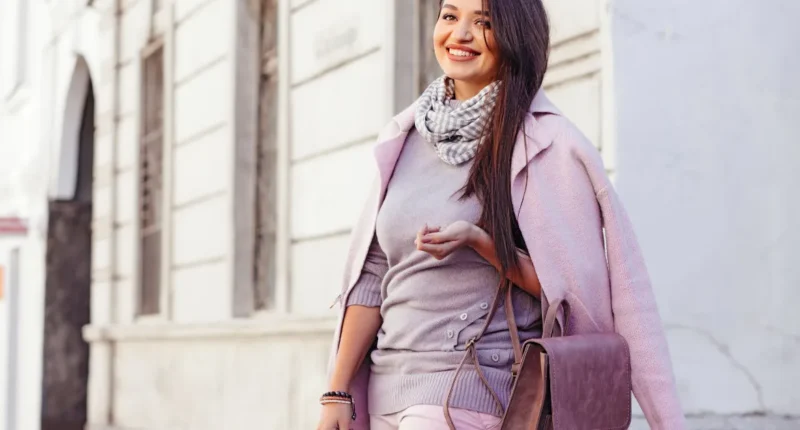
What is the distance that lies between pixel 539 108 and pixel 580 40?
6.59 ft

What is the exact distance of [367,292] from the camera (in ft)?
10.5

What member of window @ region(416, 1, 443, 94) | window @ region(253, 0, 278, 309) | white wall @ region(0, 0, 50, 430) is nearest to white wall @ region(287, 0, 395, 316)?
window @ region(416, 1, 443, 94)

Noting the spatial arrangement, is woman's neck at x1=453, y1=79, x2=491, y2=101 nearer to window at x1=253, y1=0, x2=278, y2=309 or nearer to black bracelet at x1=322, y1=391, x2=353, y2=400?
black bracelet at x1=322, y1=391, x2=353, y2=400

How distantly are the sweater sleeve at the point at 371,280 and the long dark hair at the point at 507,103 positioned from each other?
0.34 meters

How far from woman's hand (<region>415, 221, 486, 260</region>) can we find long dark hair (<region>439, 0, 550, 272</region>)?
87 millimetres

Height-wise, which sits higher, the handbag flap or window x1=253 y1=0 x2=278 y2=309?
window x1=253 y1=0 x2=278 y2=309

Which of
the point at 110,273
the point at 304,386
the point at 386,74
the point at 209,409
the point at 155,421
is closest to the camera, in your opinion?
the point at 386,74

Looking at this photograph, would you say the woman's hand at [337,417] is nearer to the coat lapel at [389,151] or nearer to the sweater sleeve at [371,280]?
the sweater sleeve at [371,280]

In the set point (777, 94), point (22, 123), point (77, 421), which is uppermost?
point (22, 123)

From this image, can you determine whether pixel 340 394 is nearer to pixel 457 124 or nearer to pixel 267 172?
pixel 457 124

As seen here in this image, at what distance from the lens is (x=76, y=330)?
1307 centimetres

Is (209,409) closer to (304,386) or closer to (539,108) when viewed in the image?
(304,386)

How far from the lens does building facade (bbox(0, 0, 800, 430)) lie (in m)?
4.82

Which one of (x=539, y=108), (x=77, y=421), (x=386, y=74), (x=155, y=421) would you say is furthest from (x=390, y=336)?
(x=77, y=421)
